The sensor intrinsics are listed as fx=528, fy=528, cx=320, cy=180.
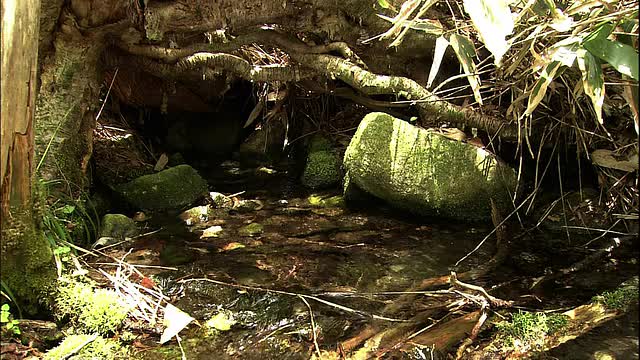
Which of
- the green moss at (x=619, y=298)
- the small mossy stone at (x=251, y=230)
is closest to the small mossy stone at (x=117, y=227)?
the small mossy stone at (x=251, y=230)

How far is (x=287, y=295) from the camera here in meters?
2.84

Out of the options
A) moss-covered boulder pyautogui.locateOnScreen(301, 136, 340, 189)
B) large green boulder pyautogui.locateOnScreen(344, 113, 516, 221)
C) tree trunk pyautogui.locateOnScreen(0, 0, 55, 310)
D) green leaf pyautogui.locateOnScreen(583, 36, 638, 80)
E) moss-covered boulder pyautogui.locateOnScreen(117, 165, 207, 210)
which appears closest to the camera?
green leaf pyautogui.locateOnScreen(583, 36, 638, 80)

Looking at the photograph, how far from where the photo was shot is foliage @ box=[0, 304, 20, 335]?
2061 mm

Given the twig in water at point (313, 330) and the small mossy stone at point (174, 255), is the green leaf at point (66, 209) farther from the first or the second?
the twig in water at point (313, 330)

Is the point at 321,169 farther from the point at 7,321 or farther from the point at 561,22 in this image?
the point at 7,321

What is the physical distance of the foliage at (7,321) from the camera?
206 cm

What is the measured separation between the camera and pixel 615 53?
1790mm

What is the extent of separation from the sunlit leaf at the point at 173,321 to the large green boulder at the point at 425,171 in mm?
1906

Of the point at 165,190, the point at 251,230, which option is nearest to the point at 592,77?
the point at 251,230

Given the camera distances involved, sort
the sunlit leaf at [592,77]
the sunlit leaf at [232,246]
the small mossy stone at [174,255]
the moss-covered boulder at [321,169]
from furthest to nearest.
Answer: the moss-covered boulder at [321,169] < the sunlit leaf at [232,246] < the small mossy stone at [174,255] < the sunlit leaf at [592,77]

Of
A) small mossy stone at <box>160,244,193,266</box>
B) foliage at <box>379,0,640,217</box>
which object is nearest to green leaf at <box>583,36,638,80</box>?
foliage at <box>379,0,640,217</box>

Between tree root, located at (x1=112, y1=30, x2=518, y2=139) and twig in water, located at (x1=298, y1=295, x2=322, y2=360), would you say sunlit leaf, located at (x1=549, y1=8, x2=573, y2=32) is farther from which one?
twig in water, located at (x1=298, y1=295, x2=322, y2=360)

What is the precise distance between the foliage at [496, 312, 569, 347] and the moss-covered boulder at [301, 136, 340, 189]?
104 inches

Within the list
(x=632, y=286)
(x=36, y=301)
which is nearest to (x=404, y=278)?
(x=632, y=286)
